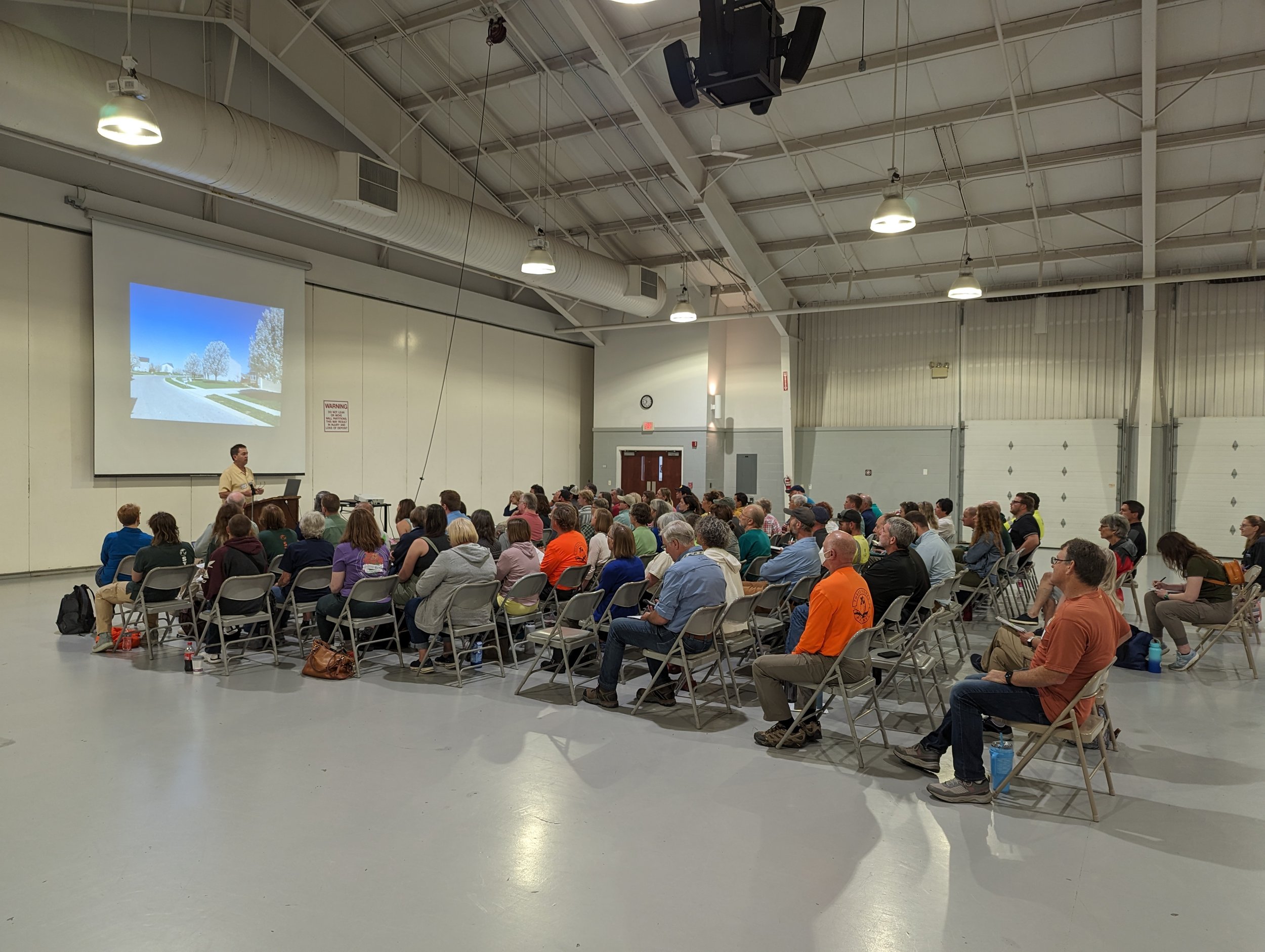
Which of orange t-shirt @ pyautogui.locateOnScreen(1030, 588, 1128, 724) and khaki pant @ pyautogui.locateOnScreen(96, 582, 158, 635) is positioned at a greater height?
orange t-shirt @ pyautogui.locateOnScreen(1030, 588, 1128, 724)

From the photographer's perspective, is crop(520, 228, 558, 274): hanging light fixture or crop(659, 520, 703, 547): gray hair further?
crop(520, 228, 558, 274): hanging light fixture

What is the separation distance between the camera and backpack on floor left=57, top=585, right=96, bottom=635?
6336 millimetres

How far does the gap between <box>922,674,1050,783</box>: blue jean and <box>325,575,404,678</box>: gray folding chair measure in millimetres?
3766

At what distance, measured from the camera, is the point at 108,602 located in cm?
595

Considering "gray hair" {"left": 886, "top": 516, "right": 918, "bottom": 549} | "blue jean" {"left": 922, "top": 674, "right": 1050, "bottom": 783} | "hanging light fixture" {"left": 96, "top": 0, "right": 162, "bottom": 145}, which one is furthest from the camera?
"hanging light fixture" {"left": 96, "top": 0, "right": 162, "bottom": 145}

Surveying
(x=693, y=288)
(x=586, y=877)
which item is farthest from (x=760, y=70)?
(x=693, y=288)

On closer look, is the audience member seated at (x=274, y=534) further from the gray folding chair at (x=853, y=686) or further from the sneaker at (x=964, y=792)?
the sneaker at (x=964, y=792)

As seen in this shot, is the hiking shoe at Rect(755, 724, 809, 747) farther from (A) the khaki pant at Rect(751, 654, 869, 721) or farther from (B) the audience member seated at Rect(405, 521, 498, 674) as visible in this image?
(B) the audience member seated at Rect(405, 521, 498, 674)

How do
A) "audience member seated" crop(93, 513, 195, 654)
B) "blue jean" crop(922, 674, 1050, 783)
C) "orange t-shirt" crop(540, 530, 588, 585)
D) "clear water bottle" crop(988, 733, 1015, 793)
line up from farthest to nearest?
1. "orange t-shirt" crop(540, 530, 588, 585)
2. "audience member seated" crop(93, 513, 195, 654)
3. "clear water bottle" crop(988, 733, 1015, 793)
4. "blue jean" crop(922, 674, 1050, 783)

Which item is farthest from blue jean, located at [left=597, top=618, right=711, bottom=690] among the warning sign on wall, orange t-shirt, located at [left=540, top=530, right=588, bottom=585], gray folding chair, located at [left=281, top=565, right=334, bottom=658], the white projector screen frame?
the warning sign on wall

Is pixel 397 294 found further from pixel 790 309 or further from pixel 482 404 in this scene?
pixel 790 309

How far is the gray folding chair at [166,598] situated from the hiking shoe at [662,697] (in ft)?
11.2

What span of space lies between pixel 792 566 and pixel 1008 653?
1.87 metres

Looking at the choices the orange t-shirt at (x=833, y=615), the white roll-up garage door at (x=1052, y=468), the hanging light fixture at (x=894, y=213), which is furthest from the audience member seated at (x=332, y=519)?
the white roll-up garage door at (x=1052, y=468)
